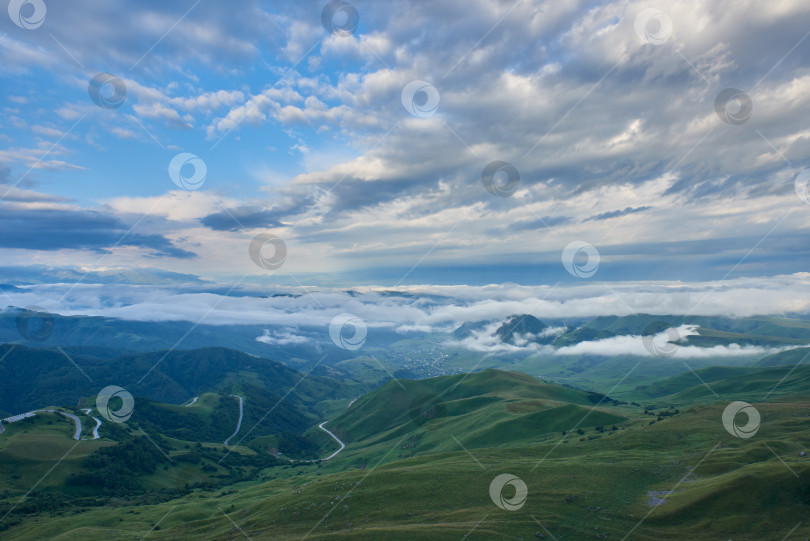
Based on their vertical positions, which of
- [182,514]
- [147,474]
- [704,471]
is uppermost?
[704,471]

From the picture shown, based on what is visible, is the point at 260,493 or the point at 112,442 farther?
the point at 112,442

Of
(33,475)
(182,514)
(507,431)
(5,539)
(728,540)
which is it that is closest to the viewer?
(728,540)

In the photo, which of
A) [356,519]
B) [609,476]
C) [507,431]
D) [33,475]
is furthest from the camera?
[507,431]

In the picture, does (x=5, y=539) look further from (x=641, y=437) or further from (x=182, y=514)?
(x=641, y=437)

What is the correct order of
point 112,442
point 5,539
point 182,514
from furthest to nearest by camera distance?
point 112,442 → point 182,514 → point 5,539

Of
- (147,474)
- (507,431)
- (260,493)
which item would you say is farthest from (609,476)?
(147,474)

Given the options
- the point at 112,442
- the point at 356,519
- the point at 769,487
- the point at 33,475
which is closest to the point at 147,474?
the point at 112,442

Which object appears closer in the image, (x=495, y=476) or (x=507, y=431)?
(x=495, y=476)

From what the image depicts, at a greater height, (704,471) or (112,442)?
(704,471)

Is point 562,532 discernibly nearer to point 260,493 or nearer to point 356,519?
point 356,519
